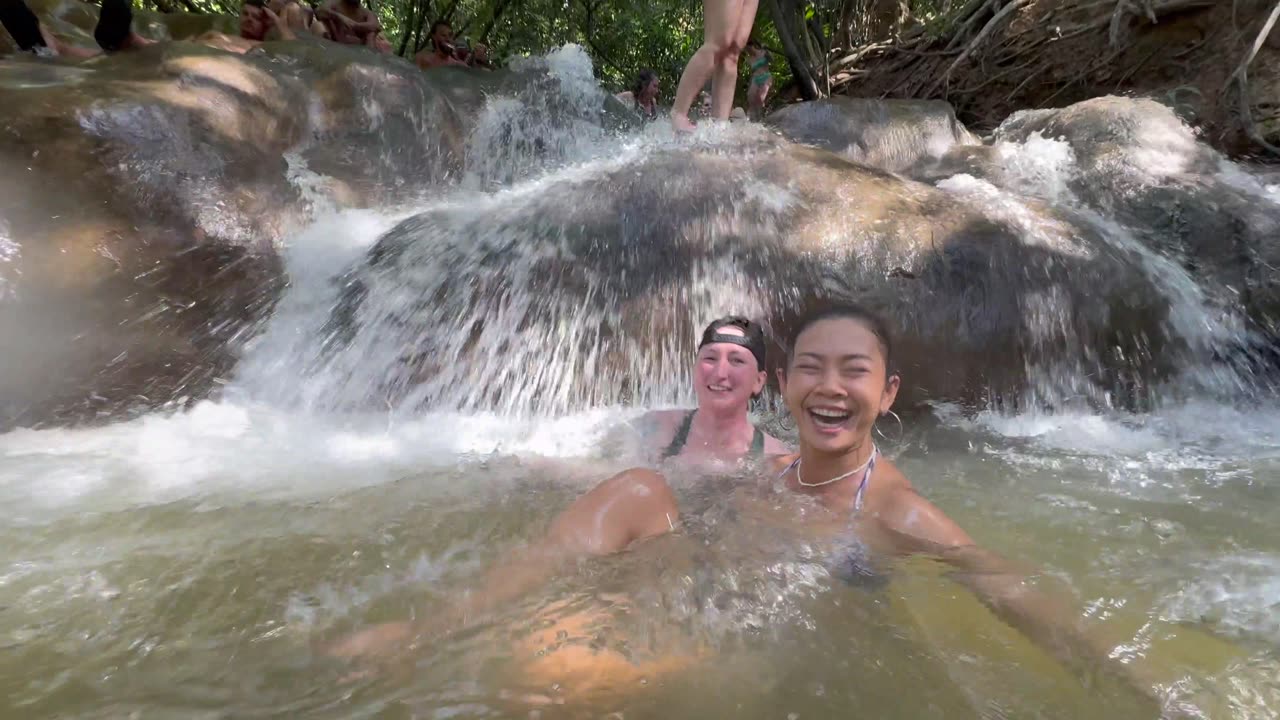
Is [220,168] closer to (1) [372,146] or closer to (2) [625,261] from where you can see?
(1) [372,146]

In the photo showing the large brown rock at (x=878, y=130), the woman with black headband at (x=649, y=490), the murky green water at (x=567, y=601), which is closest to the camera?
the murky green water at (x=567, y=601)

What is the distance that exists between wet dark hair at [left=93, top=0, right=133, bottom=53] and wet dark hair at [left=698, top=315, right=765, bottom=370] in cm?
490

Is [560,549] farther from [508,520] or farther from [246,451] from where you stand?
[246,451]

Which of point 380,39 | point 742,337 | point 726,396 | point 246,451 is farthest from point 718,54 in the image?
point 380,39

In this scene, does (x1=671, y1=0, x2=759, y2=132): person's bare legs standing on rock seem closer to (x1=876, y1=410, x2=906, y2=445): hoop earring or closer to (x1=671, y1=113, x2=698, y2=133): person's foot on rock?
(x1=671, y1=113, x2=698, y2=133): person's foot on rock

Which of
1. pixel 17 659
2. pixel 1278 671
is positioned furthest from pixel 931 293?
pixel 17 659

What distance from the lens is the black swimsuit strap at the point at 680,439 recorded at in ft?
8.87

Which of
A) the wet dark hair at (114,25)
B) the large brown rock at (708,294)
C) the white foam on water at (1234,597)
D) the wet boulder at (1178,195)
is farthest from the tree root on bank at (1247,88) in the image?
the wet dark hair at (114,25)

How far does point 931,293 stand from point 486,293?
7.13 feet

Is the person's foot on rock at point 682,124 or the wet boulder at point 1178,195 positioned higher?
the person's foot on rock at point 682,124

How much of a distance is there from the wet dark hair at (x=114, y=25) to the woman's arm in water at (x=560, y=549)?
530 centimetres

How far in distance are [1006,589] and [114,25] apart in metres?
6.15

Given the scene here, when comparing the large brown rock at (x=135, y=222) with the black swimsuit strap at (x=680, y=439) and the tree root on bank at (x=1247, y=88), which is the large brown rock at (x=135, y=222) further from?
the tree root on bank at (x=1247, y=88)

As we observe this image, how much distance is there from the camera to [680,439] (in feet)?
8.95
